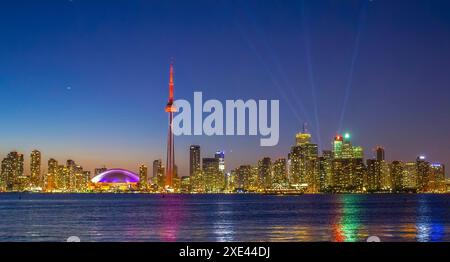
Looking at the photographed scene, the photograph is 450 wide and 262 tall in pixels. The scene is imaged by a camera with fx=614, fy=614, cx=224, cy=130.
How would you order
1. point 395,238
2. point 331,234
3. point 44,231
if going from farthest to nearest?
point 44,231
point 331,234
point 395,238
